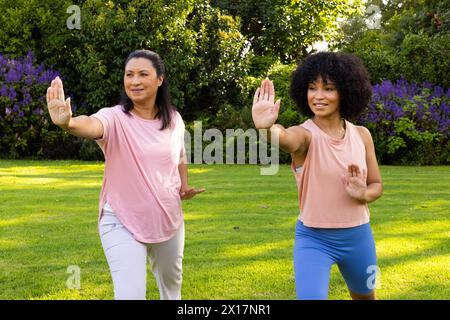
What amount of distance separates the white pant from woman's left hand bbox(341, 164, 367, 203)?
1132 mm

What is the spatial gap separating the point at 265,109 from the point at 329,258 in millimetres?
924

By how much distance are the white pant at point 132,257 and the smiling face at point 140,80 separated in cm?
74

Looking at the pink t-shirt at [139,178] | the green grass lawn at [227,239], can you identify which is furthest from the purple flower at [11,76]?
the pink t-shirt at [139,178]

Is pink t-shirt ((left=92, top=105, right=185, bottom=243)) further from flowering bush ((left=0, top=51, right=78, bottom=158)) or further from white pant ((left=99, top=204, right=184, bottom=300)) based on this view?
flowering bush ((left=0, top=51, right=78, bottom=158))

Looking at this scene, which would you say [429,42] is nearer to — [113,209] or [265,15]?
[265,15]

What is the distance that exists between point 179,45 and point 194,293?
12.2 meters

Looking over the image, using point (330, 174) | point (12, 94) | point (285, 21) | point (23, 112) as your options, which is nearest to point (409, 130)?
point (285, 21)

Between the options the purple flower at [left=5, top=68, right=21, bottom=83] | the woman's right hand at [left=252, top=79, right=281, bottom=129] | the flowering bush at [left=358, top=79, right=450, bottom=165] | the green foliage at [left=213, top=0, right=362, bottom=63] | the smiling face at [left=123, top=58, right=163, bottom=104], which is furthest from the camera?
the green foliage at [left=213, top=0, right=362, bottom=63]

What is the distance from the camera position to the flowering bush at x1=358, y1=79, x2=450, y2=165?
49.0 feet

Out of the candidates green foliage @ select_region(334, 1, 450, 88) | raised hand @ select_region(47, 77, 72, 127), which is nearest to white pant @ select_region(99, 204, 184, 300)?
raised hand @ select_region(47, 77, 72, 127)

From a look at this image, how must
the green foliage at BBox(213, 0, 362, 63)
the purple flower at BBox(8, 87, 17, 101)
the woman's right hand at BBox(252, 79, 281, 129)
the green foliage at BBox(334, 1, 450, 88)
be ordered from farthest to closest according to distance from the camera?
the green foliage at BBox(213, 0, 362, 63) < the green foliage at BBox(334, 1, 450, 88) < the purple flower at BBox(8, 87, 17, 101) < the woman's right hand at BBox(252, 79, 281, 129)

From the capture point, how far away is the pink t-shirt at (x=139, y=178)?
3.89m

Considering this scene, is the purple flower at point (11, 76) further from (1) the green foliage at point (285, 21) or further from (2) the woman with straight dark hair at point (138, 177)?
(2) the woman with straight dark hair at point (138, 177)

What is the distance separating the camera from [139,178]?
12.8 ft
